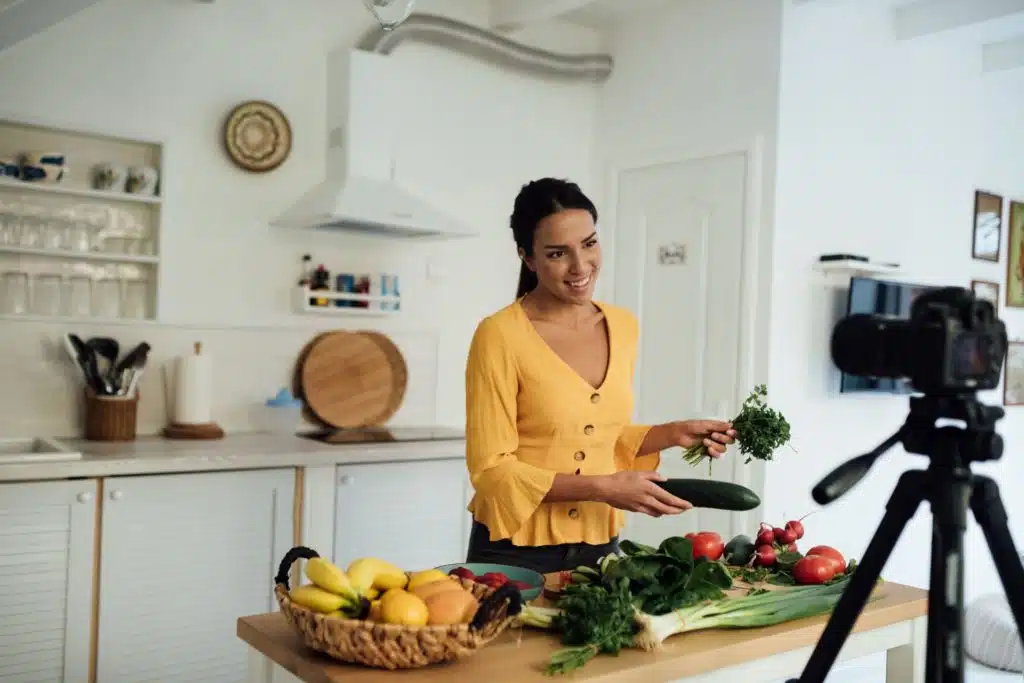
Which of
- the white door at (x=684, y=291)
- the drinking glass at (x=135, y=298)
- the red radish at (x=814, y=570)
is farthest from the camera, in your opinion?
the white door at (x=684, y=291)

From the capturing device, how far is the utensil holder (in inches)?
133

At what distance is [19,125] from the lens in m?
3.39

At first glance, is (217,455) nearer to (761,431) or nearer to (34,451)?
(34,451)

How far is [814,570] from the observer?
5.93ft

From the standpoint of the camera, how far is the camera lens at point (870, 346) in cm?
121

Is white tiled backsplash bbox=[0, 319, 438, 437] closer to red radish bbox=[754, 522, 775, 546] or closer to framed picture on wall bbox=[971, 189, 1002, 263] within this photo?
red radish bbox=[754, 522, 775, 546]

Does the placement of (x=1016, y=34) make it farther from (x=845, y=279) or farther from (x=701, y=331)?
(x=701, y=331)

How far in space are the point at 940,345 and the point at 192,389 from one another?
295 cm

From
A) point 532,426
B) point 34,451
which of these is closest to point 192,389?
point 34,451

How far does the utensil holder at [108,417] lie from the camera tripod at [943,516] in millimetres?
2772

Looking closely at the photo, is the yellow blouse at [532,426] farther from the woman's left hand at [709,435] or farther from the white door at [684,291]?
the white door at [684,291]

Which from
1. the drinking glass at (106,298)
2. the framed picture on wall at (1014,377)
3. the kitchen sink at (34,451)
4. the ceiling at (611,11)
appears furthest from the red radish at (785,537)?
the framed picture on wall at (1014,377)

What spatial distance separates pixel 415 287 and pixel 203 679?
6.16ft

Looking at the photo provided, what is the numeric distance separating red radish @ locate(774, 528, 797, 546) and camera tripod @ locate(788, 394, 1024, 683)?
0.78m
